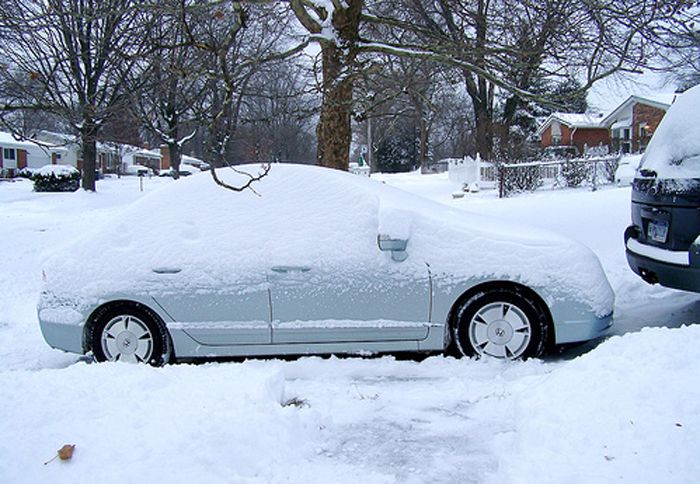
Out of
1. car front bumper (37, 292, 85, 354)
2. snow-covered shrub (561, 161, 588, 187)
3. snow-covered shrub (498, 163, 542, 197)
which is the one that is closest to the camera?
car front bumper (37, 292, 85, 354)

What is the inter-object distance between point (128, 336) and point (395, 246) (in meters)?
2.14

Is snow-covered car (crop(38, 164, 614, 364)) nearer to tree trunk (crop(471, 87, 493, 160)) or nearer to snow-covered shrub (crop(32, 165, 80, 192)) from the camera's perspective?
tree trunk (crop(471, 87, 493, 160))

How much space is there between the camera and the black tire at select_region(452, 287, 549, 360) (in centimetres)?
425

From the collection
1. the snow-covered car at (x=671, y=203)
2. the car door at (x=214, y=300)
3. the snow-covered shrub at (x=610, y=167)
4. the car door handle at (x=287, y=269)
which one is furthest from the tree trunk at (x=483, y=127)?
the car door at (x=214, y=300)

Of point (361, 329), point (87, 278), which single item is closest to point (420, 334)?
point (361, 329)

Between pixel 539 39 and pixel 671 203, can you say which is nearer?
pixel 671 203

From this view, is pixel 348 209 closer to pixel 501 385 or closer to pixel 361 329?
pixel 361 329

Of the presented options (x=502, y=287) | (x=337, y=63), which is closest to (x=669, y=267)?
(x=502, y=287)

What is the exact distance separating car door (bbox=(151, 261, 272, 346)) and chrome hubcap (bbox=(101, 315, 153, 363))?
280 millimetres

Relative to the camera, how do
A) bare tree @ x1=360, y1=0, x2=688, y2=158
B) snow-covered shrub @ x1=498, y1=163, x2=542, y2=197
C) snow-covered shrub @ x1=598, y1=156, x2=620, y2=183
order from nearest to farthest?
bare tree @ x1=360, y1=0, x2=688, y2=158
snow-covered shrub @ x1=598, y1=156, x2=620, y2=183
snow-covered shrub @ x1=498, y1=163, x2=542, y2=197

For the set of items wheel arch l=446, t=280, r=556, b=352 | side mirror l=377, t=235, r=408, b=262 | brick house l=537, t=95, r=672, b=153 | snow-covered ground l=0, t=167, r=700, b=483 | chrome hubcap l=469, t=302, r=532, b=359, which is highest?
brick house l=537, t=95, r=672, b=153

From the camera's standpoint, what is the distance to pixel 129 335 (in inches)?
171

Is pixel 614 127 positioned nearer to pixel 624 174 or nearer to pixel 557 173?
pixel 557 173

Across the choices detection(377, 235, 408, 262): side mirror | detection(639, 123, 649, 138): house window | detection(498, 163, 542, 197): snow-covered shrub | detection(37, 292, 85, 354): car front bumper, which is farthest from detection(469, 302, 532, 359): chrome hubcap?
detection(639, 123, 649, 138): house window
